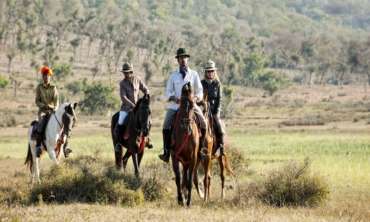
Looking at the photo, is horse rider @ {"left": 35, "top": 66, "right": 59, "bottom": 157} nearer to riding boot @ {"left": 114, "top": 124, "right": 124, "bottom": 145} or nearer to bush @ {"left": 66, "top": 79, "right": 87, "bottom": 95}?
riding boot @ {"left": 114, "top": 124, "right": 124, "bottom": 145}

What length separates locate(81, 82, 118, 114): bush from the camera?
79.2 meters

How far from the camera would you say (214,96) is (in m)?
15.9

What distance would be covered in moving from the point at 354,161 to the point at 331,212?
45.8 feet

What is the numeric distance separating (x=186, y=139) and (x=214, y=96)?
6.75ft

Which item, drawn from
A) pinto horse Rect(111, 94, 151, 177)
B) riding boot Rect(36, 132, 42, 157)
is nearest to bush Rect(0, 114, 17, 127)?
riding boot Rect(36, 132, 42, 157)

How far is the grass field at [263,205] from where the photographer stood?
12188 mm

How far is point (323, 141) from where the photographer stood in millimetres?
39156

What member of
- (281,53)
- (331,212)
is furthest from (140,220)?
(281,53)

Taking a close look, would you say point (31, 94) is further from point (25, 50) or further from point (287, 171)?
point (287, 171)

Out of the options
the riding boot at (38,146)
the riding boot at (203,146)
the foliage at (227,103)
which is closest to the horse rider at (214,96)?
the riding boot at (203,146)

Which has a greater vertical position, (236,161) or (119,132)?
(119,132)

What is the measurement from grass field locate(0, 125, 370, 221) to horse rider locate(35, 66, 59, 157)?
1.20m

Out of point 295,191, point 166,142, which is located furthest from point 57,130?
point 295,191

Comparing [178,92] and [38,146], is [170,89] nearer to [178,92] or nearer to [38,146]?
[178,92]
